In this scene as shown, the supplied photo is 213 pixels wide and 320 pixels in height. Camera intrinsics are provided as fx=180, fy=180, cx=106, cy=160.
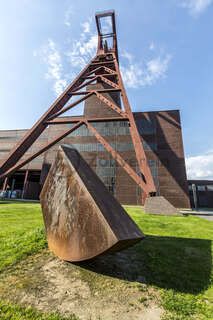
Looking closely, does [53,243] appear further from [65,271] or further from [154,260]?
[154,260]

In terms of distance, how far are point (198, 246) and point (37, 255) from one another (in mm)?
3726

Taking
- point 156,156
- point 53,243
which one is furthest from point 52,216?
point 156,156

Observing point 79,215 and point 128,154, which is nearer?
point 79,215

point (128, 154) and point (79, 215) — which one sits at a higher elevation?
point (128, 154)

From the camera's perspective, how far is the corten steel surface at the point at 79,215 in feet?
8.70

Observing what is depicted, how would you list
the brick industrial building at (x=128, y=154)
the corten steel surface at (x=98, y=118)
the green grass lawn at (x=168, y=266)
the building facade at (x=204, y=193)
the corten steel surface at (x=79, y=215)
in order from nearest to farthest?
the green grass lawn at (x=168, y=266) < the corten steel surface at (x=79, y=215) < the corten steel surface at (x=98, y=118) < the brick industrial building at (x=128, y=154) < the building facade at (x=204, y=193)

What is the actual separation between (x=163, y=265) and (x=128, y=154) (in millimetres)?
18811

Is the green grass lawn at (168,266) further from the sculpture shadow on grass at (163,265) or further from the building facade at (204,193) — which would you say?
the building facade at (204,193)

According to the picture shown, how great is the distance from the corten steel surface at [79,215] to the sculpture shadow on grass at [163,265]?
55cm

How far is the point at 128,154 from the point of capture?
2191 centimetres

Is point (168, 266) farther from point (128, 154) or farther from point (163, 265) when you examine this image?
point (128, 154)

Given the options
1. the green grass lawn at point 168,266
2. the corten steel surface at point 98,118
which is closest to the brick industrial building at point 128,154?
the corten steel surface at point 98,118

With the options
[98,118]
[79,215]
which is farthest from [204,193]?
[79,215]

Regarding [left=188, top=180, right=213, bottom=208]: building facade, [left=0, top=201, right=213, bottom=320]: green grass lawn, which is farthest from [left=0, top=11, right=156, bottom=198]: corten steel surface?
[left=188, top=180, right=213, bottom=208]: building facade
